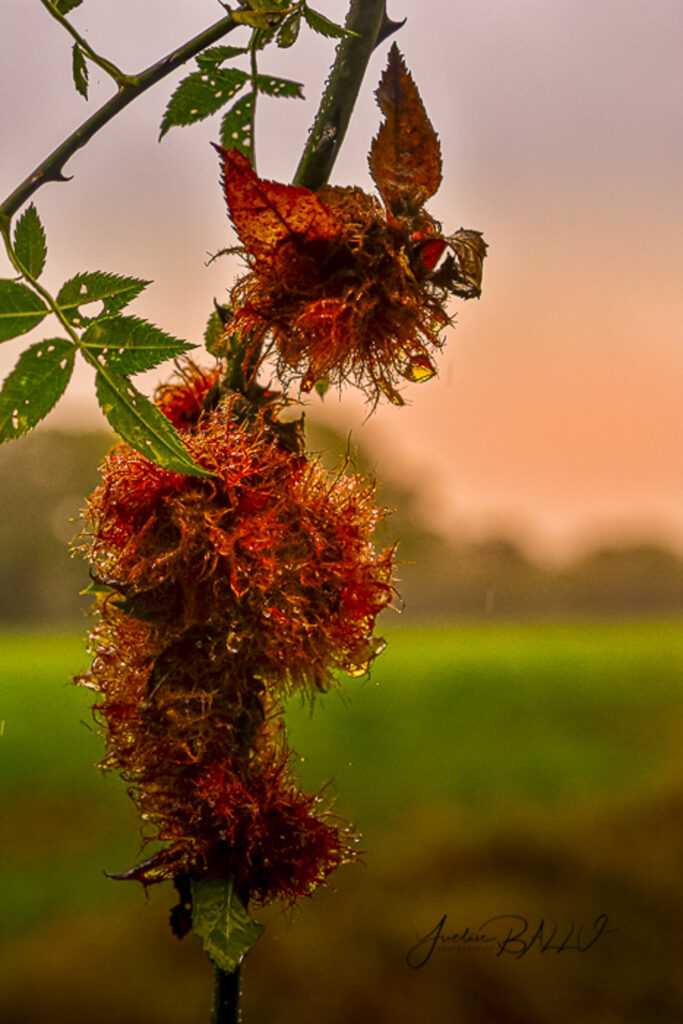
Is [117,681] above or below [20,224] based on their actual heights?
below

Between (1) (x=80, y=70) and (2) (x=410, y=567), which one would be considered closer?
(1) (x=80, y=70)

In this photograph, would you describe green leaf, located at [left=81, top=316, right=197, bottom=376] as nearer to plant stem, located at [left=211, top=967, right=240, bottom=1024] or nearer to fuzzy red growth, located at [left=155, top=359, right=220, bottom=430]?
fuzzy red growth, located at [left=155, top=359, right=220, bottom=430]

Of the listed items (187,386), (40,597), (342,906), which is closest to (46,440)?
(40,597)

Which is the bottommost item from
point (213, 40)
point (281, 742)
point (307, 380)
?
point (281, 742)

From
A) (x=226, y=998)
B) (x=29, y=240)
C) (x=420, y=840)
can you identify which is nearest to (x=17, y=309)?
(x=29, y=240)

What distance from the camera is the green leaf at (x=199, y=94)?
32cm

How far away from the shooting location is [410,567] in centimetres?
49

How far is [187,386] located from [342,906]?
31 centimetres

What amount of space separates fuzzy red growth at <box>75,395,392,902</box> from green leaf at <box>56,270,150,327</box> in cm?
5

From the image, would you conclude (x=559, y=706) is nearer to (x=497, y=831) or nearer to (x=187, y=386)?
(x=497, y=831)

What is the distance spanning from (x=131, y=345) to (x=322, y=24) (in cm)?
13

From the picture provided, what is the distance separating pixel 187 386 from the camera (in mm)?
343

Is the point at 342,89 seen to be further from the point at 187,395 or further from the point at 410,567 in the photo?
the point at 410,567
